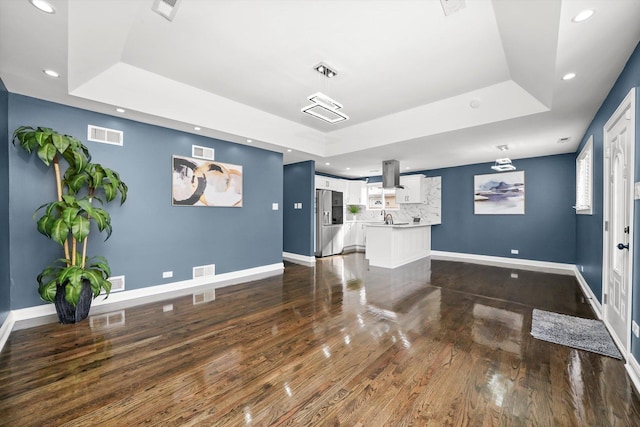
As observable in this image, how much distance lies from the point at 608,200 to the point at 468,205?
4.49 meters

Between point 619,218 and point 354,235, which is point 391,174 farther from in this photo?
point 619,218

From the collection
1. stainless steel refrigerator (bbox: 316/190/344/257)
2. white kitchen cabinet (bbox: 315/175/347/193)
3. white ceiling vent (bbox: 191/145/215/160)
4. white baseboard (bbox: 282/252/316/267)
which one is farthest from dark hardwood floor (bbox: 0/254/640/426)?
white kitchen cabinet (bbox: 315/175/347/193)

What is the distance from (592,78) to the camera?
2.71 meters

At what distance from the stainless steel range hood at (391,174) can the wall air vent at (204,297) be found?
456 cm

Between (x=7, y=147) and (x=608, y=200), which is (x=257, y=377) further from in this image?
(x=608, y=200)

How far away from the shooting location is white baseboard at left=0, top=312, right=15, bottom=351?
257 cm

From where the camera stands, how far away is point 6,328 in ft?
8.98

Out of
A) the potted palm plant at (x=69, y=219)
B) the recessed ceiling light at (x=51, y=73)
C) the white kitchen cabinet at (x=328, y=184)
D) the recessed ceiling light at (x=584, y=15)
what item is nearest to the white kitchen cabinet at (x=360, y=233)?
the white kitchen cabinet at (x=328, y=184)

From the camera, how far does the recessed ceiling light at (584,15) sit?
184cm

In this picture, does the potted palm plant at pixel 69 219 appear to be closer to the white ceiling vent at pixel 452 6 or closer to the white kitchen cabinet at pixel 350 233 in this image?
the white ceiling vent at pixel 452 6

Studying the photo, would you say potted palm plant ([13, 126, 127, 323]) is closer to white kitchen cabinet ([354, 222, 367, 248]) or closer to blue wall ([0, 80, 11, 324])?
blue wall ([0, 80, 11, 324])

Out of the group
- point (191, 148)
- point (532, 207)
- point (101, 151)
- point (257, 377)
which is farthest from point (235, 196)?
point (532, 207)

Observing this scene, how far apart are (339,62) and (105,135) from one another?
3.27 metres

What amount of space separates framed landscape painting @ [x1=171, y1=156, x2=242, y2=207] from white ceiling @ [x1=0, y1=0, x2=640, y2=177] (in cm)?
58
